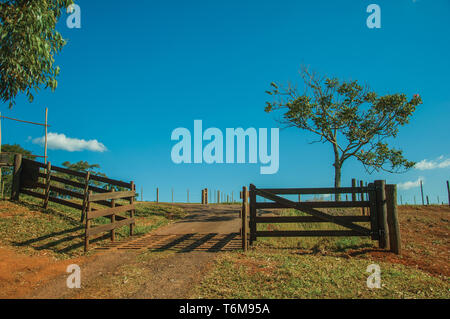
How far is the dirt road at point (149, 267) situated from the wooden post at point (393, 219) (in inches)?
201

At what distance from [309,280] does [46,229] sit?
1040 cm

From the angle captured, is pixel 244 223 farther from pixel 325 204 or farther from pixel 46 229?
pixel 46 229

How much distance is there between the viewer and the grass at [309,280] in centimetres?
584

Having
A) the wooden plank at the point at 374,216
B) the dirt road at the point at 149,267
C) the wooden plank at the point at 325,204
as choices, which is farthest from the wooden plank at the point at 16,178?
the wooden plank at the point at 374,216

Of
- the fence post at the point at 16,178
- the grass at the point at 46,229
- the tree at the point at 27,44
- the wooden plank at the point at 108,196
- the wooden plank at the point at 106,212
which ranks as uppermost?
the tree at the point at 27,44

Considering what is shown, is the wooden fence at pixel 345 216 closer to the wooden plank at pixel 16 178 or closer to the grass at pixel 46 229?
the grass at pixel 46 229

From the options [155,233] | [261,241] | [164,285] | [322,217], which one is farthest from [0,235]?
[322,217]

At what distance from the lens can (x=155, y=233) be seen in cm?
1327

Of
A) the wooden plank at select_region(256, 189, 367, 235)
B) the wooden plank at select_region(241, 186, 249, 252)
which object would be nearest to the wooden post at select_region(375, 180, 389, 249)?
the wooden plank at select_region(256, 189, 367, 235)

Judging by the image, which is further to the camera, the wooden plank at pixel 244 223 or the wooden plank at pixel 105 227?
the wooden plank at pixel 105 227

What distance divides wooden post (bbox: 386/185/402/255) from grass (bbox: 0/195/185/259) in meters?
10.2

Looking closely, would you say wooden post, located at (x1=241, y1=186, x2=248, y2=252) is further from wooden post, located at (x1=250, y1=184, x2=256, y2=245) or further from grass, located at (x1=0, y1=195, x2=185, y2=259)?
grass, located at (x1=0, y1=195, x2=185, y2=259)

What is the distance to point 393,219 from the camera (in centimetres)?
940
